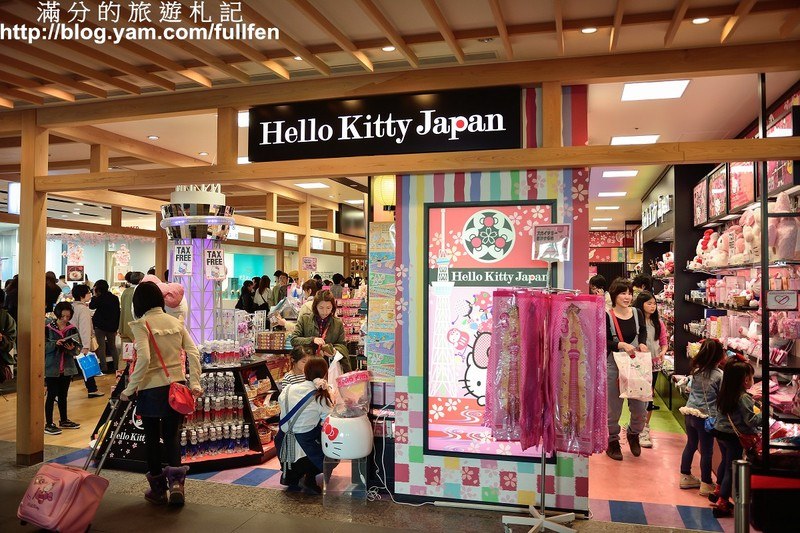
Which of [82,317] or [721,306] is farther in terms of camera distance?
[82,317]

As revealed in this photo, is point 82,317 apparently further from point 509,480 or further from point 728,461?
point 728,461

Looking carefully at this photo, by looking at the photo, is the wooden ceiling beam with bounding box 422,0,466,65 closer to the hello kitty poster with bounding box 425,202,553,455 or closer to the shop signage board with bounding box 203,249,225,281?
the hello kitty poster with bounding box 425,202,553,455

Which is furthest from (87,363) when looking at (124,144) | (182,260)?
(124,144)

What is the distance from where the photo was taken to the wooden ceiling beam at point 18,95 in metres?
4.79

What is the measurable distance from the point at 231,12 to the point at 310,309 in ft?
10.2

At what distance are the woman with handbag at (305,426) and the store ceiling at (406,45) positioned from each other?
2281 millimetres

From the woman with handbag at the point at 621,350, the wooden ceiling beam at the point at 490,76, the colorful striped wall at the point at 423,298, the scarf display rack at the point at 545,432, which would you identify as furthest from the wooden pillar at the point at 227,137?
the woman with handbag at the point at 621,350

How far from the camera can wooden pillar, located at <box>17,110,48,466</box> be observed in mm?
5254

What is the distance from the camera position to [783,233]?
13.8 ft

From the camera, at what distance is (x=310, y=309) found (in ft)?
19.5

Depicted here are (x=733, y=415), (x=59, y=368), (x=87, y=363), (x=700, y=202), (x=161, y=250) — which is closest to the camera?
(x=733, y=415)

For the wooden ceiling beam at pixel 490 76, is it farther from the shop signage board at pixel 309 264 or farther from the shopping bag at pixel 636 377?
the shop signage board at pixel 309 264

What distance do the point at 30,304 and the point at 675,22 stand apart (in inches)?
213

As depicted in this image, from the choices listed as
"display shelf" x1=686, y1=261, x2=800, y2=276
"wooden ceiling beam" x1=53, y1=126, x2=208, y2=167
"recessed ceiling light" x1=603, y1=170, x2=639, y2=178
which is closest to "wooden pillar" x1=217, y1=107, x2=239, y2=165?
"wooden ceiling beam" x1=53, y1=126, x2=208, y2=167
